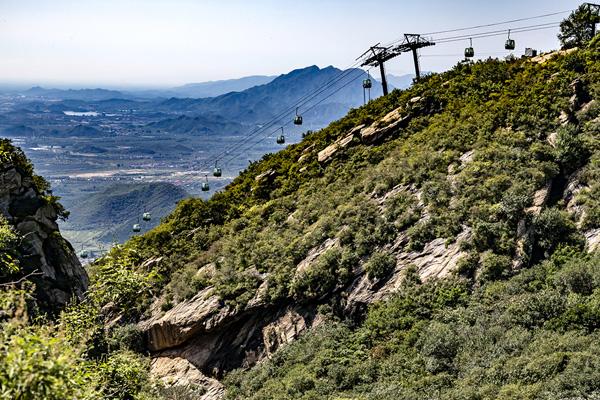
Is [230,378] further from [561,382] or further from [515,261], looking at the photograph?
[561,382]

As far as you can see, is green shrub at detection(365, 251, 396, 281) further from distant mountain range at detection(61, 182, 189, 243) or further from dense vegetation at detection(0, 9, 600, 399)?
distant mountain range at detection(61, 182, 189, 243)

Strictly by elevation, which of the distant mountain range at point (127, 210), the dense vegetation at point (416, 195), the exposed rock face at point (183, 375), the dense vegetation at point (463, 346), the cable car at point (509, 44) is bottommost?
the distant mountain range at point (127, 210)

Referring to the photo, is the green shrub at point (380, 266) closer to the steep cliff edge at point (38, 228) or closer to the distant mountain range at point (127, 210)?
the steep cliff edge at point (38, 228)

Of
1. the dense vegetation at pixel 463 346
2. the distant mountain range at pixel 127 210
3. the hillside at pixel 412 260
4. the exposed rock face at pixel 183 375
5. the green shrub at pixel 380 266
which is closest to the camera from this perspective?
the dense vegetation at pixel 463 346

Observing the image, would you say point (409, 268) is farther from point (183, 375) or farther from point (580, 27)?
point (580, 27)

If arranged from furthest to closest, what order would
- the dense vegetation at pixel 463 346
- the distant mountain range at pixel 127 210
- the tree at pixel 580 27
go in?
the distant mountain range at pixel 127 210
the tree at pixel 580 27
the dense vegetation at pixel 463 346

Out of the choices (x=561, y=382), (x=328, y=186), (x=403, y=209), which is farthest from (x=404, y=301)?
(x=328, y=186)

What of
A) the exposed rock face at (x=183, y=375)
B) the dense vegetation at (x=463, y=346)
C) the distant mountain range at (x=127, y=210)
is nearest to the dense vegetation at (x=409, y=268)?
the dense vegetation at (x=463, y=346)

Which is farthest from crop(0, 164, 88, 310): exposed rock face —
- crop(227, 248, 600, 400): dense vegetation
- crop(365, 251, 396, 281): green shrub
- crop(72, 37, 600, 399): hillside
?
crop(365, 251, 396, 281): green shrub
